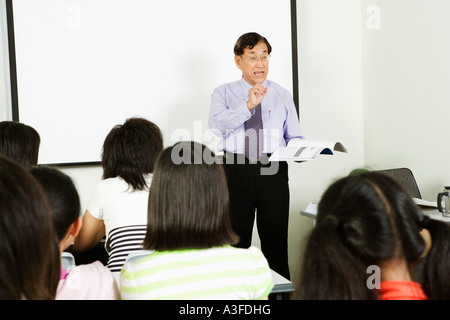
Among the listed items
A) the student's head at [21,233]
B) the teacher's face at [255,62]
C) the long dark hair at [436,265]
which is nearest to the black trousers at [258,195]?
the teacher's face at [255,62]

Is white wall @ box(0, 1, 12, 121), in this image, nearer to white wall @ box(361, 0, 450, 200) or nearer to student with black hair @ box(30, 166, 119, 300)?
student with black hair @ box(30, 166, 119, 300)

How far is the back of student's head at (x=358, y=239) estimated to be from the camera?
3.29 ft

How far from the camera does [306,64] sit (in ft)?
13.6

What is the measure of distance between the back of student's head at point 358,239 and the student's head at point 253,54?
2.11 m

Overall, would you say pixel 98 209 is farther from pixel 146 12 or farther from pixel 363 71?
pixel 363 71

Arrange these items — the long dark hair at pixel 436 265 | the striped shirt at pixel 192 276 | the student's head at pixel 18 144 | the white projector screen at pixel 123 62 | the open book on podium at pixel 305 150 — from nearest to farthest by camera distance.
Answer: the long dark hair at pixel 436 265
the striped shirt at pixel 192 276
the student's head at pixel 18 144
the open book on podium at pixel 305 150
the white projector screen at pixel 123 62

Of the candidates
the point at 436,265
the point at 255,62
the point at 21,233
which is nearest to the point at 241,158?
the point at 255,62

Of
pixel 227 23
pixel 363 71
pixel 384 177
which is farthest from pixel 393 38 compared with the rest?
pixel 384 177

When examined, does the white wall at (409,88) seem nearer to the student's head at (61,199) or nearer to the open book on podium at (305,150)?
the open book on podium at (305,150)

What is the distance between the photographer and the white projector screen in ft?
11.4

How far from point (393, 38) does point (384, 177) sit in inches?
122

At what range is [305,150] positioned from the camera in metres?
2.80

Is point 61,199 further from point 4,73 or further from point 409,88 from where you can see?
point 409,88

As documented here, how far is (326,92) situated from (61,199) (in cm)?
317
